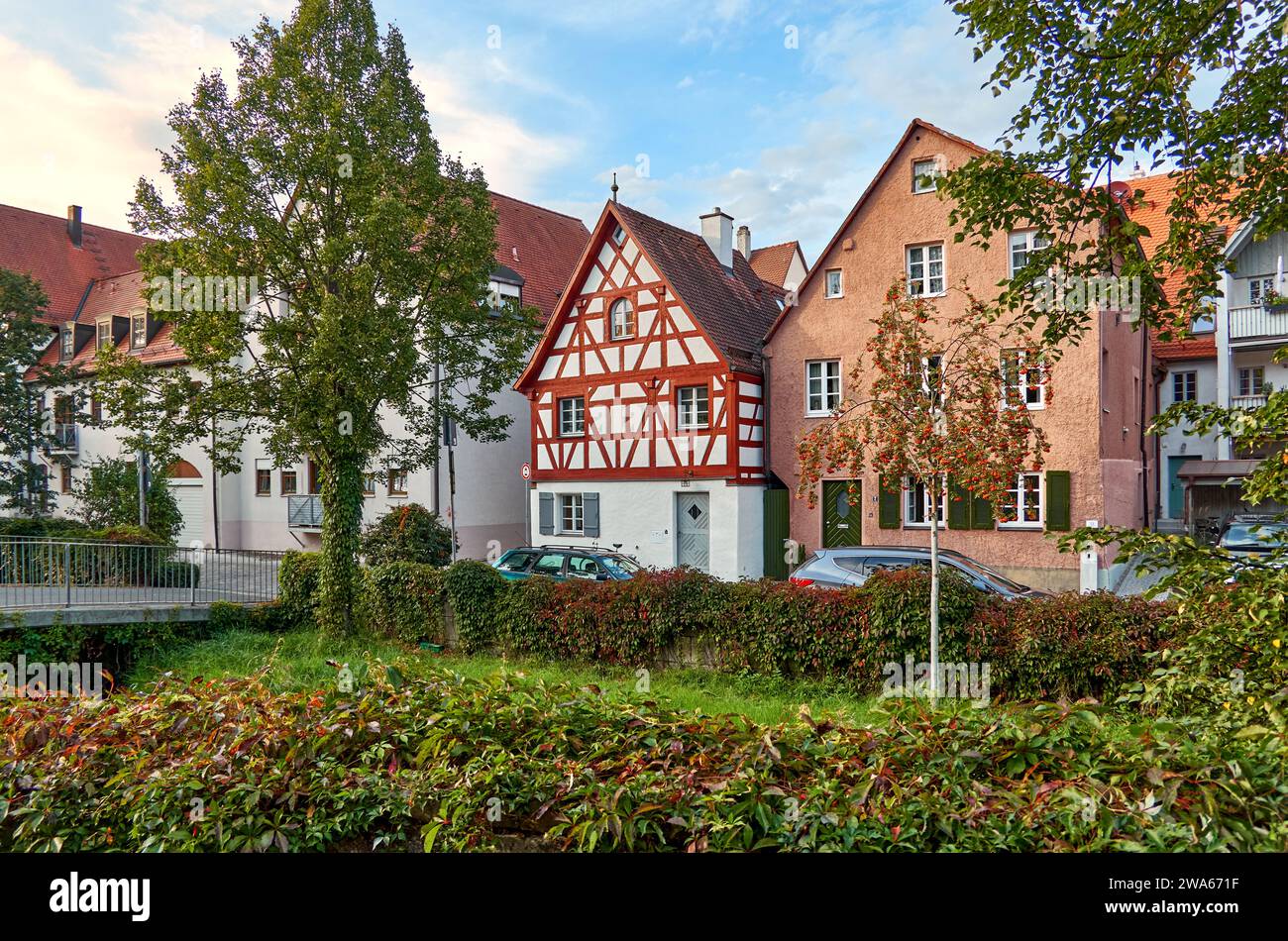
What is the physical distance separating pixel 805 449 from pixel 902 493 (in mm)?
12850

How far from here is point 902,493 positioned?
2120 centimetres

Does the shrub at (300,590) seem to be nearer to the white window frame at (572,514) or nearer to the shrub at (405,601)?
the shrub at (405,601)

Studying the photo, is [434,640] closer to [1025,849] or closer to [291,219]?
[291,219]

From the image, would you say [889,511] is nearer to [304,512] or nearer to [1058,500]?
[1058,500]

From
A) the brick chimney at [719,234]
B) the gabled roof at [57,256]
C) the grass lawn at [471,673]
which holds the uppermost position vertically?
the gabled roof at [57,256]

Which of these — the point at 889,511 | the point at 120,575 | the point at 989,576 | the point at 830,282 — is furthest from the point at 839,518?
the point at 120,575

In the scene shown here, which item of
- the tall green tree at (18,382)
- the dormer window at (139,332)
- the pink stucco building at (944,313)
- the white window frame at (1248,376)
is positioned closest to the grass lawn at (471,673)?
the pink stucco building at (944,313)

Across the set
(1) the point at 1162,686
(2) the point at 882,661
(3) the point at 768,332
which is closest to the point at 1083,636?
(2) the point at 882,661

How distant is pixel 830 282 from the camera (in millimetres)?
23062

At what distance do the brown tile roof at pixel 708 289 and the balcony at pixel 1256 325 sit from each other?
15.4 meters

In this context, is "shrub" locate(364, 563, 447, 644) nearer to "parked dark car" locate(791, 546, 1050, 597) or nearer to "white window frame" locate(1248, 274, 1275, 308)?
"parked dark car" locate(791, 546, 1050, 597)

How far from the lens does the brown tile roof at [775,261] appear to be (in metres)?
45.6

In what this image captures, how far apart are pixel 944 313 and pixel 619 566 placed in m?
10.7

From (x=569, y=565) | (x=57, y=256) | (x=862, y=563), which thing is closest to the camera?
(x=862, y=563)
